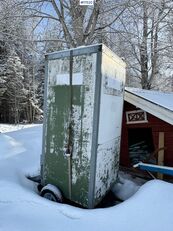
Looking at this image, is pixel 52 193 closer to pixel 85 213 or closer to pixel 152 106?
pixel 85 213

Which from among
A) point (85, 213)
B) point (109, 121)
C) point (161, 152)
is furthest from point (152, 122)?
point (85, 213)

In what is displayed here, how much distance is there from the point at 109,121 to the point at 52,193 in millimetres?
1504

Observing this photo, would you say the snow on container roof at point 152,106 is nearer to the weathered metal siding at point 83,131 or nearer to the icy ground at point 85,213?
the icy ground at point 85,213

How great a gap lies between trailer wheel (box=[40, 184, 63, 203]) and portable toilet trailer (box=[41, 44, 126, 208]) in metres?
0.09

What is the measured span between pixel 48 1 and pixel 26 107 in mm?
19035

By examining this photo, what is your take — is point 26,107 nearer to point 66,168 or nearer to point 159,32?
point 159,32

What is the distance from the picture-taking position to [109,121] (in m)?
4.87

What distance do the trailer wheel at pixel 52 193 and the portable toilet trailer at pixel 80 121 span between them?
3.6 inches

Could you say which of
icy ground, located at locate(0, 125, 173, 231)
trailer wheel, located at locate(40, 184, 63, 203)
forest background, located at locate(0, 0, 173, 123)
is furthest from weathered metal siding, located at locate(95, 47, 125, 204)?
forest background, located at locate(0, 0, 173, 123)

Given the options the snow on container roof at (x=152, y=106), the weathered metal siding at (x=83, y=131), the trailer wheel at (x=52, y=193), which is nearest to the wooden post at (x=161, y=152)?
the snow on container roof at (x=152, y=106)

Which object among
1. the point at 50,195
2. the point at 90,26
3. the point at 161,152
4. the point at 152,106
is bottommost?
the point at 50,195

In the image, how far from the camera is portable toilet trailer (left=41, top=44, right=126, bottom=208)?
14.3ft

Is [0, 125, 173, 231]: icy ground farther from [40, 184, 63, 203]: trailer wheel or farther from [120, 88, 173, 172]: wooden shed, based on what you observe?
[120, 88, 173, 172]: wooden shed

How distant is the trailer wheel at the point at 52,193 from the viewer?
4695 millimetres
